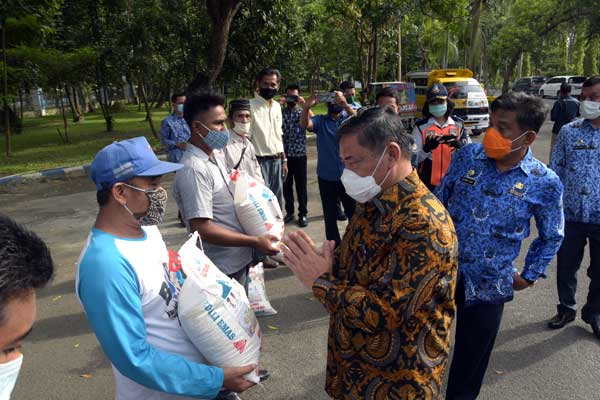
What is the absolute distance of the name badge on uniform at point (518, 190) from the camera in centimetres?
237

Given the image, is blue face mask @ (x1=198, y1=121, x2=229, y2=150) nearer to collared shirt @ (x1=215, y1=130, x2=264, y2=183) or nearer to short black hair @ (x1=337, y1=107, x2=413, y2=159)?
collared shirt @ (x1=215, y1=130, x2=264, y2=183)

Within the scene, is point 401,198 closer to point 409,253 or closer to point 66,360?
point 409,253

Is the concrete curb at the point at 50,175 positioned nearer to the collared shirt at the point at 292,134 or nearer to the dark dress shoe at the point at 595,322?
the collared shirt at the point at 292,134

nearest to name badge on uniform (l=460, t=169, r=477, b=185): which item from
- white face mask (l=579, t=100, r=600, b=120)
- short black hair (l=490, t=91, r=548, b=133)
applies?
short black hair (l=490, t=91, r=548, b=133)

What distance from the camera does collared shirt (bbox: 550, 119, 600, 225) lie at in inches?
136

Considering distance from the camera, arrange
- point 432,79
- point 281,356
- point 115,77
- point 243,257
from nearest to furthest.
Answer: point 243,257, point 281,356, point 115,77, point 432,79

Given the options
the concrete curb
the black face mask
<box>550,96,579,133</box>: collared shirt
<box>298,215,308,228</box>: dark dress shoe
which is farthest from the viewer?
the concrete curb

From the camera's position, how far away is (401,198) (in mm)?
1612

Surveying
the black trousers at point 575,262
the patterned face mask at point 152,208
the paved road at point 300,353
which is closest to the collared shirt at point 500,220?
the paved road at point 300,353

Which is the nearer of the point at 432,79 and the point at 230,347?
the point at 230,347

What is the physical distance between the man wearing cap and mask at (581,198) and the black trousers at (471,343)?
1.55 metres

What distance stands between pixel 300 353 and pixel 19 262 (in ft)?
9.15

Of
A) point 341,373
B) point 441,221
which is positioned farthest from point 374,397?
point 441,221

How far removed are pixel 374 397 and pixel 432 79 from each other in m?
17.5
